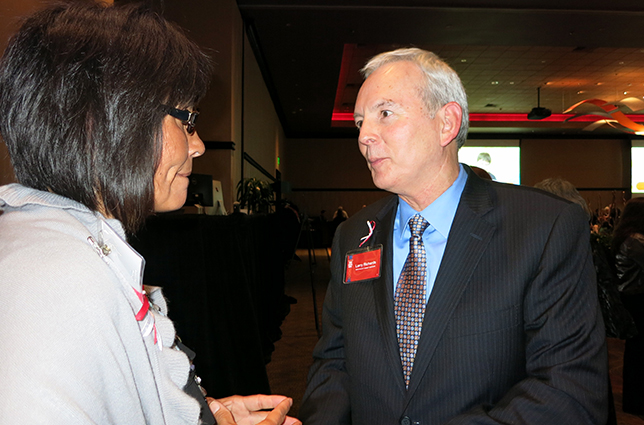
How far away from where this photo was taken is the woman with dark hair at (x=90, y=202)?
579 millimetres

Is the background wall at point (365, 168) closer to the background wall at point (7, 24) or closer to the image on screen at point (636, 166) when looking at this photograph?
the image on screen at point (636, 166)

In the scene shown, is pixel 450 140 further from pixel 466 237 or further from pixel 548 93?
pixel 548 93

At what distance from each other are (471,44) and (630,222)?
591cm

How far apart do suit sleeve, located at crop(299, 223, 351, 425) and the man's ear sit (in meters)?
0.50

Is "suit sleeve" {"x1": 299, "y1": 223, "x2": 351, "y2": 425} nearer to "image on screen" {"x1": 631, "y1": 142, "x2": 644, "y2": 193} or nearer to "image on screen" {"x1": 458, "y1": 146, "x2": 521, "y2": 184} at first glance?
"image on screen" {"x1": 458, "y1": 146, "x2": 521, "y2": 184}

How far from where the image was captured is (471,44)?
826 cm

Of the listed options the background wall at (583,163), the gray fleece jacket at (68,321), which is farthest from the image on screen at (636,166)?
the gray fleece jacket at (68,321)

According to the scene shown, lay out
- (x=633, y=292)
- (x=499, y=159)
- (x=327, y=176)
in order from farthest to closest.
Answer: (x=327, y=176)
(x=499, y=159)
(x=633, y=292)

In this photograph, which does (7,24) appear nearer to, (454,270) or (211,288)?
(211,288)

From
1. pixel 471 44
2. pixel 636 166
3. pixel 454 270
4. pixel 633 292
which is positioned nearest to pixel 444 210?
pixel 454 270

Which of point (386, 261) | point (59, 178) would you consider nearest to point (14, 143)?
point (59, 178)

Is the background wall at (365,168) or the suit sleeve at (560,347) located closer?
the suit sleeve at (560,347)

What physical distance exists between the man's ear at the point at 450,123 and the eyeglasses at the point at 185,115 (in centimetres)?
75

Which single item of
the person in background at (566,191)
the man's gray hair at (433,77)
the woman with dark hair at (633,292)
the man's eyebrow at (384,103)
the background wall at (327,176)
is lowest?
the woman with dark hair at (633,292)
